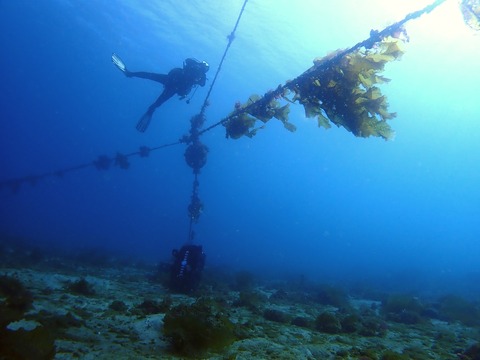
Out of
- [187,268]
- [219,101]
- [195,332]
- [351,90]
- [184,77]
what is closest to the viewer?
[195,332]

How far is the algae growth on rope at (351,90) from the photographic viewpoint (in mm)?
4898

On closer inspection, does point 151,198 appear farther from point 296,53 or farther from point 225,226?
point 296,53

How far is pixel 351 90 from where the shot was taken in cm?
512

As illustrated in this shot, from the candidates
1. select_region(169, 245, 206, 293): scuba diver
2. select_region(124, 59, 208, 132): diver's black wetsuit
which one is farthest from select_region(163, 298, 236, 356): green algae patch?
select_region(124, 59, 208, 132): diver's black wetsuit

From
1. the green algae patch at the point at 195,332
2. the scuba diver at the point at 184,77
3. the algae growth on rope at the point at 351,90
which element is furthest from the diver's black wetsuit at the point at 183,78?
the green algae patch at the point at 195,332

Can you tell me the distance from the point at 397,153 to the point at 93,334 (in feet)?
332

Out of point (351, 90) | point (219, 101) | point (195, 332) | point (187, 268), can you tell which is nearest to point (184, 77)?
point (187, 268)

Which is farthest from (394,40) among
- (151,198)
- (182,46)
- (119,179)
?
(119,179)

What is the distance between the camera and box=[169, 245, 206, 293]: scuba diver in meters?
9.34

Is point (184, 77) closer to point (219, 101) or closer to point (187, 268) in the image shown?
point (187, 268)

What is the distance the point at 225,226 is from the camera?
132 metres

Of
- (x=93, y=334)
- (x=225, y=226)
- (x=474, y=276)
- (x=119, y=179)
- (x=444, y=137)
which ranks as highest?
(x=119, y=179)

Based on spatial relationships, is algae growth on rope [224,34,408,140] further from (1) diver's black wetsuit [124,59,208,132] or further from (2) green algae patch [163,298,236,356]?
(1) diver's black wetsuit [124,59,208,132]

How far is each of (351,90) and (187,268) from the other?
705cm
